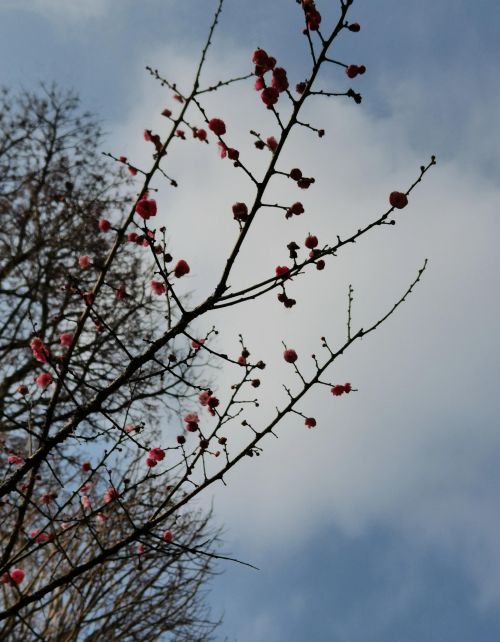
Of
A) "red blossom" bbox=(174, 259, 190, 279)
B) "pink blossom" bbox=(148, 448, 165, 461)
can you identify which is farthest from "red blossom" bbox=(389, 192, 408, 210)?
"pink blossom" bbox=(148, 448, 165, 461)

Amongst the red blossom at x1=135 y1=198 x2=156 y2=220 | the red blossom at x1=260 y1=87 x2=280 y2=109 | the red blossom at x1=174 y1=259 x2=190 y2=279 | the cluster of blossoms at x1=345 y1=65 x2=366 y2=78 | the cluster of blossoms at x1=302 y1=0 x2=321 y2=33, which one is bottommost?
the red blossom at x1=174 y1=259 x2=190 y2=279

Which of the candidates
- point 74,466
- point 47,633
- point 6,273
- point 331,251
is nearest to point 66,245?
point 6,273

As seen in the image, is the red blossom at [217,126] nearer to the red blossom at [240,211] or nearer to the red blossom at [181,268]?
the red blossom at [240,211]

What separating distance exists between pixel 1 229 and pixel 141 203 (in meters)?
6.67

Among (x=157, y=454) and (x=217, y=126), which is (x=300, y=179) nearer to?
(x=217, y=126)

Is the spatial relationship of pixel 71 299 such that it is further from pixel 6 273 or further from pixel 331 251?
pixel 331 251

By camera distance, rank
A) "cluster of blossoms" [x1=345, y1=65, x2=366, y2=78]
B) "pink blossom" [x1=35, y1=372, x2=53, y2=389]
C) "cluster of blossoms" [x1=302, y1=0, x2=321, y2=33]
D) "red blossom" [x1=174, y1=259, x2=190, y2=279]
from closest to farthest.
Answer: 1. "cluster of blossoms" [x1=302, y1=0, x2=321, y2=33]
2. "cluster of blossoms" [x1=345, y1=65, x2=366, y2=78]
3. "red blossom" [x1=174, y1=259, x2=190, y2=279]
4. "pink blossom" [x1=35, y1=372, x2=53, y2=389]

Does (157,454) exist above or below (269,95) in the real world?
below

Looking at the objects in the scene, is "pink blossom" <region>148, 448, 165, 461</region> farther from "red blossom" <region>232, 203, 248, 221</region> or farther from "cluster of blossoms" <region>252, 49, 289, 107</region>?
"cluster of blossoms" <region>252, 49, 289, 107</region>

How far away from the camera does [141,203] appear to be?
2.79 meters

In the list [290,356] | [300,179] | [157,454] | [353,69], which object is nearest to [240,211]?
[300,179]

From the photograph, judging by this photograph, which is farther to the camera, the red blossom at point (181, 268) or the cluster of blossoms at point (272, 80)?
the red blossom at point (181, 268)

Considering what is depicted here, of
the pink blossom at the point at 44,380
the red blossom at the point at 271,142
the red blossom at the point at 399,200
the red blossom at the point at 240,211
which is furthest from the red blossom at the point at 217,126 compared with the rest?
the pink blossom at the point at 44,380

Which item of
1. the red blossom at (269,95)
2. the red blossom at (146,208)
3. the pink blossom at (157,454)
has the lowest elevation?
the pink blossom at (157,454)
